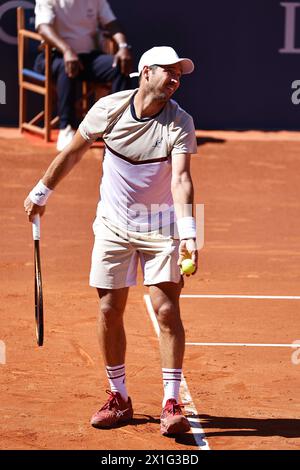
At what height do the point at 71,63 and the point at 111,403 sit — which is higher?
the point at 71,63

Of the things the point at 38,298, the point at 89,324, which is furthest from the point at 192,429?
the point at 89,324

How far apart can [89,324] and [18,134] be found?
758cm

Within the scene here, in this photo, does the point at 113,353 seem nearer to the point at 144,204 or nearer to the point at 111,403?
the point at 111,403

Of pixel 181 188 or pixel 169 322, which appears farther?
pixel 169 322

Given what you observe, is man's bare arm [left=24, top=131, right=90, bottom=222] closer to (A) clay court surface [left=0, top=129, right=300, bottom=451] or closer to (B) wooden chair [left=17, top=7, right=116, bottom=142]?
(A) clay court surface [left=0, top=129, right=300, bottom=451]

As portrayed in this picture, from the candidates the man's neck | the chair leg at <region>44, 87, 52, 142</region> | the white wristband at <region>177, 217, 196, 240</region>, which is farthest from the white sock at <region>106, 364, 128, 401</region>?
the chair leg at <region>44, 87, 52, 142</region>

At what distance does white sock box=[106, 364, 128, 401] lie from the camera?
22.7ft

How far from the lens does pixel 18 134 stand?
16.1 m

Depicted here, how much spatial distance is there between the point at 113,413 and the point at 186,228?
1.16m

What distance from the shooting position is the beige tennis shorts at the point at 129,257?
21.9ft

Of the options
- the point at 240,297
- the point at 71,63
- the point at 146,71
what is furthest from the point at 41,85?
the point at 146,71

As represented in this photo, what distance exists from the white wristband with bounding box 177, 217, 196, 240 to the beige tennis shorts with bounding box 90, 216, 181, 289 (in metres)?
0.22

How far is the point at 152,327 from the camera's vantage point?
8.88m
